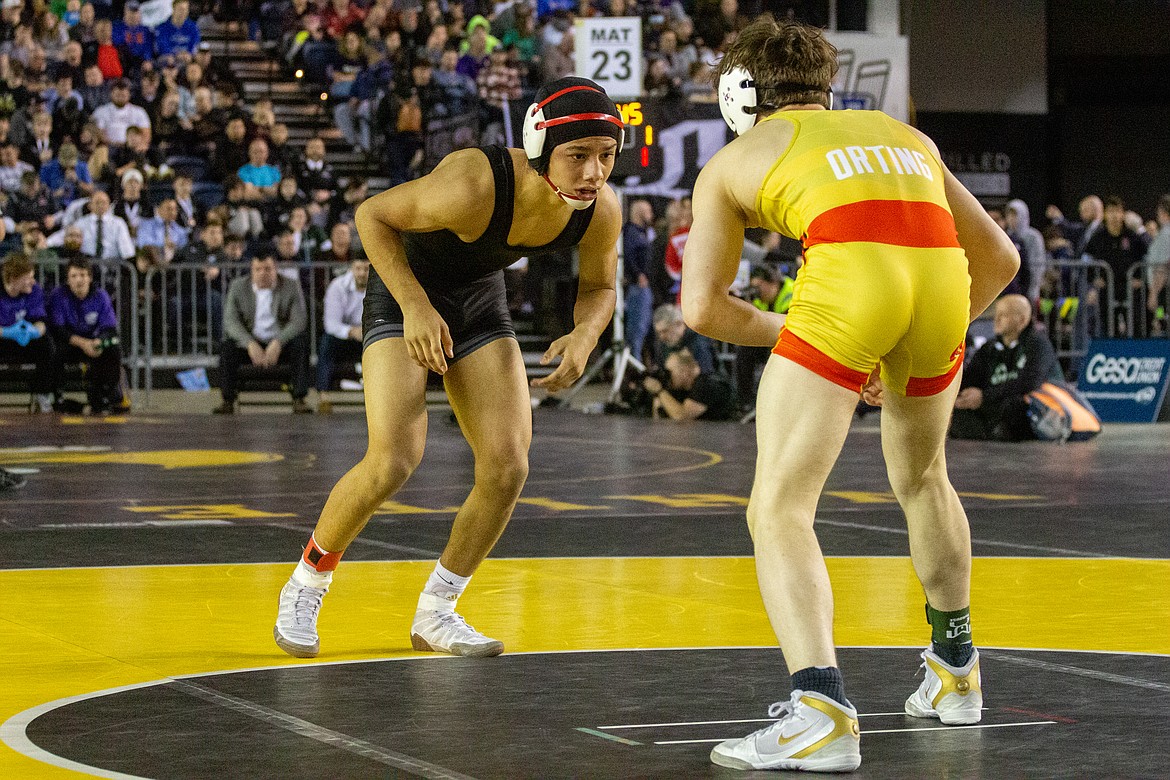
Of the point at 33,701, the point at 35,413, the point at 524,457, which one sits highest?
the point at 524,457

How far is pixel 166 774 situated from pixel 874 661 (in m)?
2.30

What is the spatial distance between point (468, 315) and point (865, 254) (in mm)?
1931

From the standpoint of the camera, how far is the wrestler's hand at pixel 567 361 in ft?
18.0

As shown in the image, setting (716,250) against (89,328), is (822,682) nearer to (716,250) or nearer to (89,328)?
(716,250)

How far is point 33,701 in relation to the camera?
4902 millimetres

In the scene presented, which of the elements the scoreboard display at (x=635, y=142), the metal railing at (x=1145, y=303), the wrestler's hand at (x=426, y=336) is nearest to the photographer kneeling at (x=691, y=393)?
the scoreboard display at (x=635, y=142)

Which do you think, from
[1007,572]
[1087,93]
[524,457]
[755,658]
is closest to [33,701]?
[524,457]

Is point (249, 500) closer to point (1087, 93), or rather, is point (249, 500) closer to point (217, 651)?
point (217, 651)

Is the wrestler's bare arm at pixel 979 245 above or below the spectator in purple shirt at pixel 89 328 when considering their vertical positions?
above

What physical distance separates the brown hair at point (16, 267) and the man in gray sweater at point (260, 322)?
6.35 feet

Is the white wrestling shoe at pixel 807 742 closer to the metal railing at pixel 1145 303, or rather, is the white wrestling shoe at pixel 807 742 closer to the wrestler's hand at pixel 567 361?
the wrestler's hand at pixel 567 361

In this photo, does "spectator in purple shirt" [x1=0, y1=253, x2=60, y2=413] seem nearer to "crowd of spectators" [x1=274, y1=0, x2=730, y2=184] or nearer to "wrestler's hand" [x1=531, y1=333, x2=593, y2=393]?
"crowd of spectators" [x1=274, y1=0, x2=730, y2=184]

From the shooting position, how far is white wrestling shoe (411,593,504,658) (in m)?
5.68

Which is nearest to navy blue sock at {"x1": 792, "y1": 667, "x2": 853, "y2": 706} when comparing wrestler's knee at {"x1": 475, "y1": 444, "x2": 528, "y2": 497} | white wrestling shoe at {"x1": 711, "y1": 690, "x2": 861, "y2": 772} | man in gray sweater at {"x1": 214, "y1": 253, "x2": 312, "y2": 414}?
white wrestling shoe at {"x1": 711, "y1": 690, "x2": 861, "y2": 772}
